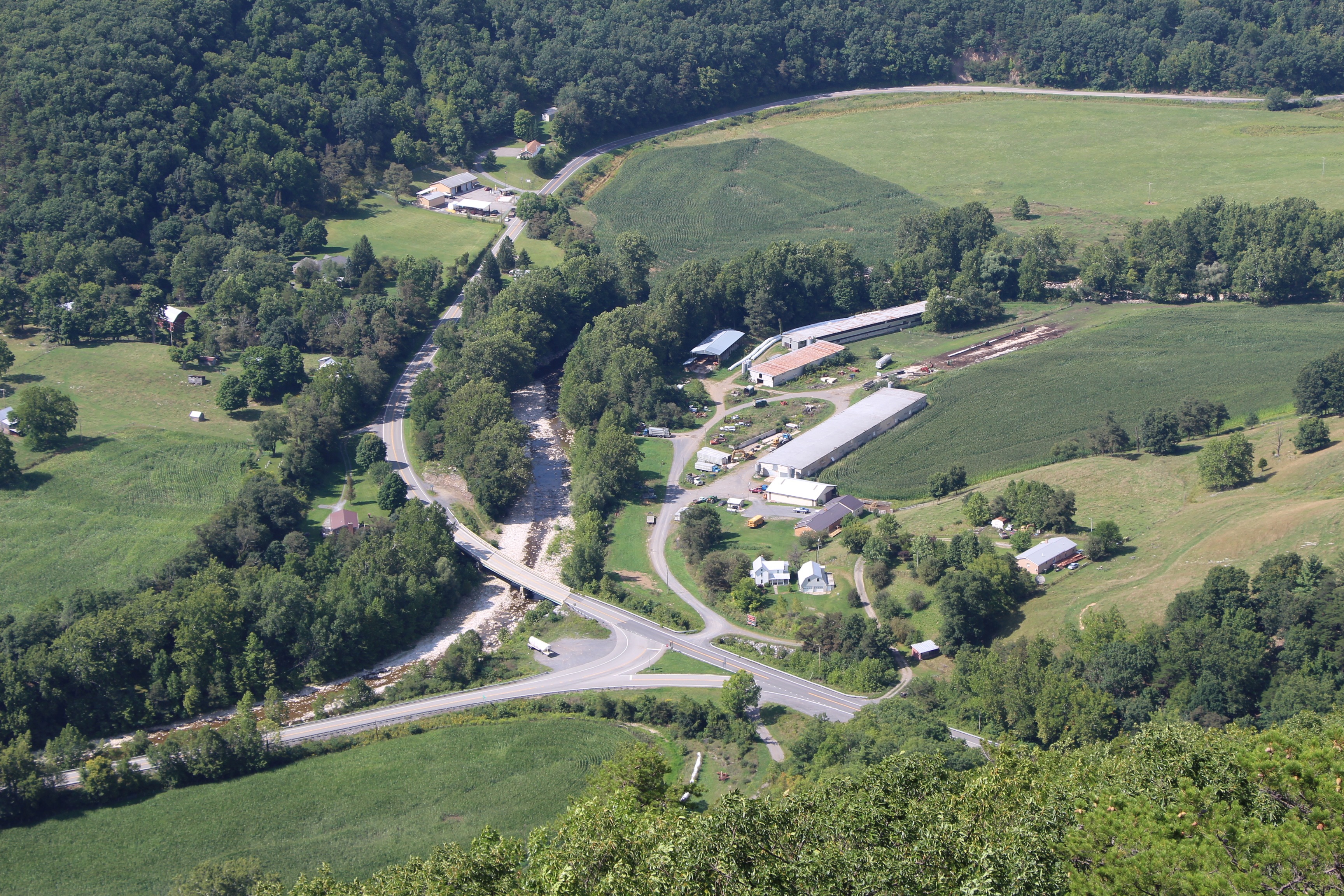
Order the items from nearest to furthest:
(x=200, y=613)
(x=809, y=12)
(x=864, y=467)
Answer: (x=200, y=613), (x=864, y=467), (x=809, y=12)

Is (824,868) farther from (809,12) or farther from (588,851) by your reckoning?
(809,12)

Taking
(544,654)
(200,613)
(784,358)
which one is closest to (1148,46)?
(784,358)

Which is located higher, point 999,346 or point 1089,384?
point 999,346

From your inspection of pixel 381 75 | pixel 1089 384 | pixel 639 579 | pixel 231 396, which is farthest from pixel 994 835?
pixel 381 75

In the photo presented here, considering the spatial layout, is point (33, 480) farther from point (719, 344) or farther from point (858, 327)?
point (858, 327)

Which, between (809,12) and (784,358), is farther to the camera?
(809,12)

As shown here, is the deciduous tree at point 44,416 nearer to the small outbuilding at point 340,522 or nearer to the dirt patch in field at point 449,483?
the small outbuilding at point 340,522

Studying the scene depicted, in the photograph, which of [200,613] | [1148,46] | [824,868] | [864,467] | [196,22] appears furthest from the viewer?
[1148,46]
